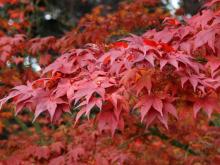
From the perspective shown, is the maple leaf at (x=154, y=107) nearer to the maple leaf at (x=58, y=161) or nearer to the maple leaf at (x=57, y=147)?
the maple leaf at (x=58, y=161)

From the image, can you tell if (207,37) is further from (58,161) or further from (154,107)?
(58,161)

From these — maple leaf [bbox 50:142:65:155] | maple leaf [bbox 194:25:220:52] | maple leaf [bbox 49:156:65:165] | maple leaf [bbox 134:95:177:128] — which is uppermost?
maple leaf [bbox 194:25:220:52]

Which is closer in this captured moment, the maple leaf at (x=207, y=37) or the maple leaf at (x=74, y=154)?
the maple leaf at (x=207, y=37)

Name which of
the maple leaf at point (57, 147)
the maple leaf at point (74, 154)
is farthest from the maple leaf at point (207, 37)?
the maple leaf at point (57, 147)

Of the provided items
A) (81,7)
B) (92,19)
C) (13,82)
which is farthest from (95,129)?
(81,7)

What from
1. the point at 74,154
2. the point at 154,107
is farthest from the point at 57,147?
the point at 154,107

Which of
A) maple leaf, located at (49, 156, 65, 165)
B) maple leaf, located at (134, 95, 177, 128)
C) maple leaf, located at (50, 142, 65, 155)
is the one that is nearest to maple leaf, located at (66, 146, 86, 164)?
maple leaf, located at (49, 156, 65, 165)

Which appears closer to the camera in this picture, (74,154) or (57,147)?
(74,154)

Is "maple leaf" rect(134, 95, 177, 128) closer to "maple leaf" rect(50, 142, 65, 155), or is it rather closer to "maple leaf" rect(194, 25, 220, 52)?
"maple leaf" rect(194, 25, 220, 52)

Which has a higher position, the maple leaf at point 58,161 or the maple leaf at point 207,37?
the maple leaf at point 207,37

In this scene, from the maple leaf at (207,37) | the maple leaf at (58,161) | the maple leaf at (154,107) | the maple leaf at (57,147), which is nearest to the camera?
the maple leaf at (154,107)

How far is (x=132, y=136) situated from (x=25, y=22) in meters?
2.37

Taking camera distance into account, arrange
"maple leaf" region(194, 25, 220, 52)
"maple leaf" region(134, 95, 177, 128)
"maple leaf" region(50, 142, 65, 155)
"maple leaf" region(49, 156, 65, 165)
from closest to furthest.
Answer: "maple leaf" region(134, 95, 177, 128) → "maple leaf" region(194, 25, 220, 52) → "maple leaf" region(49, 156, 65, 165) → "maple leaf" region(50, 142, 65, 155)

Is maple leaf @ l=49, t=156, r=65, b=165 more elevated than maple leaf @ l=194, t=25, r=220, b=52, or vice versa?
maple leaf @ l=194, t=25, r=220, b=52
